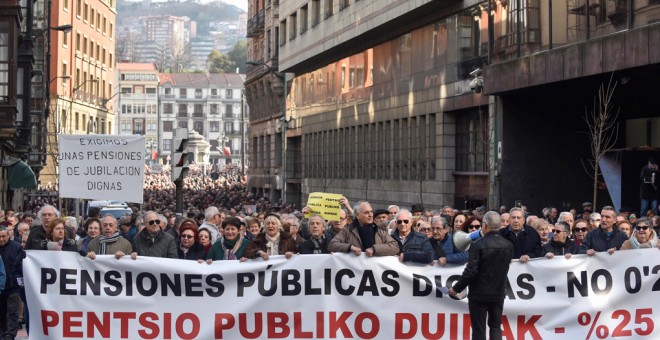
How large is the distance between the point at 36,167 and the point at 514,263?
52087 millimetres

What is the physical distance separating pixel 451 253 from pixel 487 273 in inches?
92.4

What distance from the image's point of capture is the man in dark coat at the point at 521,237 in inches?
600

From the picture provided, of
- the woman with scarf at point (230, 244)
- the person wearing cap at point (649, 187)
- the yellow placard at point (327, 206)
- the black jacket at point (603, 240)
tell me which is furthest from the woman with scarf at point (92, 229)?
the person wearing cap at point (649, 187)

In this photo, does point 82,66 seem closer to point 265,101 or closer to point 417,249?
point 265,101

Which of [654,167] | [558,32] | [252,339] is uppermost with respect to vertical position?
[558,32]

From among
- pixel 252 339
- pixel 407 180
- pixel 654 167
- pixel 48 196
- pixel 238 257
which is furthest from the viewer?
pixel 48 196

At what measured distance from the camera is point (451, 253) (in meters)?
15.1

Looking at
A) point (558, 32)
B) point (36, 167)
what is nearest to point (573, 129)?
point (558, 32)

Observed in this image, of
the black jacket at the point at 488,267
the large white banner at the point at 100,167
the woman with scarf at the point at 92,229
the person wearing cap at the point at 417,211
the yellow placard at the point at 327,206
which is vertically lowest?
the black jacket at the point at 488,267

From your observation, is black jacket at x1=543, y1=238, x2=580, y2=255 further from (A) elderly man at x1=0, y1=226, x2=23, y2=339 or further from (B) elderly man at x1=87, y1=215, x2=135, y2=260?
(A) elderly man at x1=0, y1=226, x2=23, y2=339

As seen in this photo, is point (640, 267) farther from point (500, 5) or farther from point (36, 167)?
point (36, 167)

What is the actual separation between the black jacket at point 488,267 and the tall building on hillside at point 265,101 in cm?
6057

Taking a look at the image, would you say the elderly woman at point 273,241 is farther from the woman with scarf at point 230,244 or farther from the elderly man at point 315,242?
the woman with scarf at point 230,244

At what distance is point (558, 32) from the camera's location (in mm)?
32656
